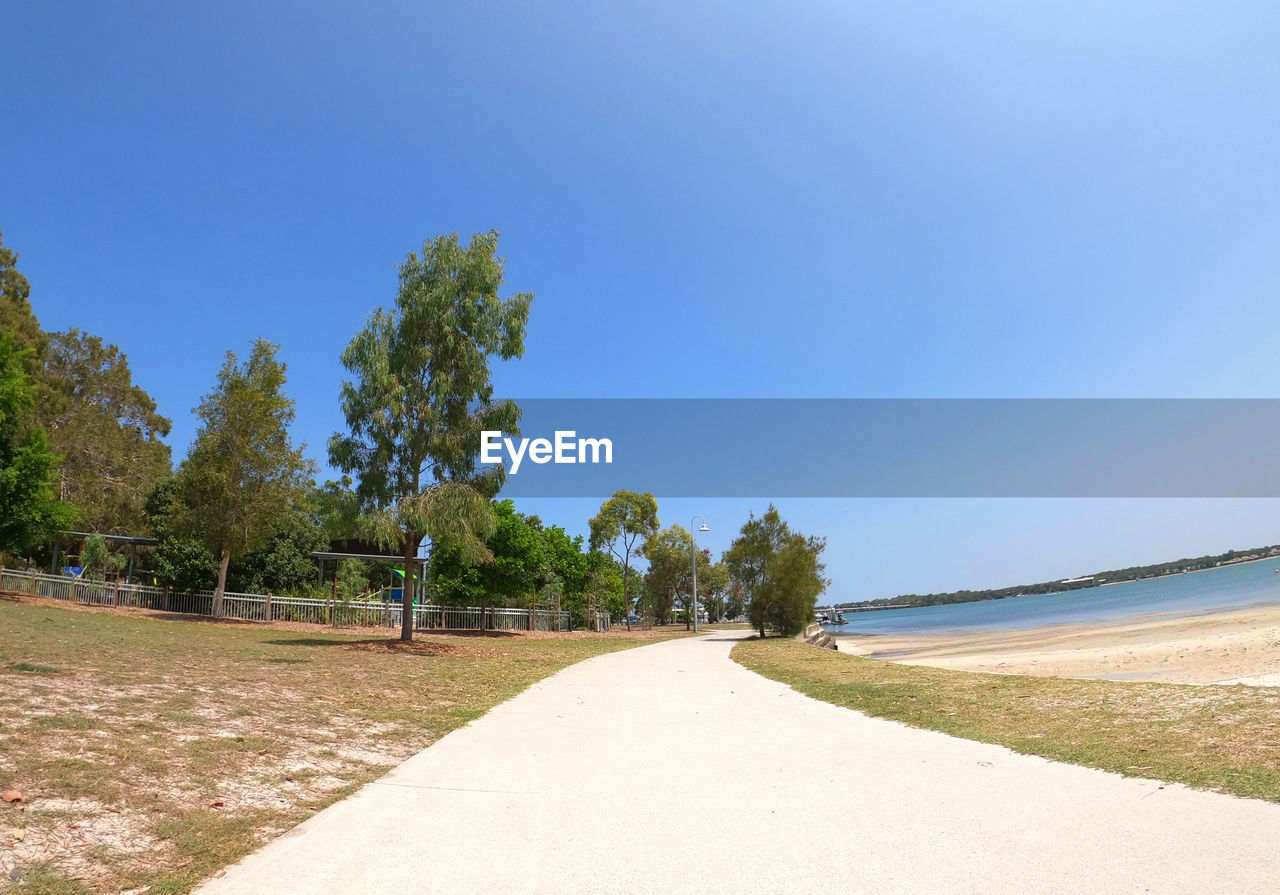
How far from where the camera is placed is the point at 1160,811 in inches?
178

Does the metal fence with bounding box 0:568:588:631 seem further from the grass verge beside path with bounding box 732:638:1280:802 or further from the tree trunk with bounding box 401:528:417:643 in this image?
the grass verge beside path with bounding box 732:638:1280:802

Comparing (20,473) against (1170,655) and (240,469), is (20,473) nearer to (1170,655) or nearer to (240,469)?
(240,469)

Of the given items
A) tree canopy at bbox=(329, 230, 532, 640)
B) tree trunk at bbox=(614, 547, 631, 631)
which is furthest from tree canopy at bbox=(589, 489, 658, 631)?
tree canopy at bbox=(329, 230, 532, 640)

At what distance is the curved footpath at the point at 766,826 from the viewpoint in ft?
11.7

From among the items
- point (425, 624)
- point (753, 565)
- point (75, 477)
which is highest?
point (75, 477)

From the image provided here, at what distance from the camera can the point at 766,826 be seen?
4.56 meters

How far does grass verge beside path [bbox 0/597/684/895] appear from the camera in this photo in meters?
→ 3.65

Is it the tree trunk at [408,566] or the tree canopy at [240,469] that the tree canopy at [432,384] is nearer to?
the tree trunk at [408,566]

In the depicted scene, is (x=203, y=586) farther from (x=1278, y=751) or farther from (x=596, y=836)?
(x=1278, y=751)

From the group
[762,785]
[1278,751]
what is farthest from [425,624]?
[1278,751]

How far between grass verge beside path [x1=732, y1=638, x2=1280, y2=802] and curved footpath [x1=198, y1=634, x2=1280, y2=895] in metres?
0.45

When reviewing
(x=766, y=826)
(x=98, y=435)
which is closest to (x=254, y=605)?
(x=98, y=435)

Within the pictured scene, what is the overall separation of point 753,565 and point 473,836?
1307 inches

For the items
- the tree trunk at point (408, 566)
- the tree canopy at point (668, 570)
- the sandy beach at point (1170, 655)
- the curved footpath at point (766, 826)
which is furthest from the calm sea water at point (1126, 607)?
the curved footpath at point (766, 826)
